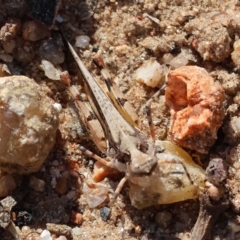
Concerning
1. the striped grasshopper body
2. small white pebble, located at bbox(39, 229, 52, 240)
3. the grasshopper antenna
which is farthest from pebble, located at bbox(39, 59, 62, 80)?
small white pebble, located at bbox(39, 229, 52, 240)

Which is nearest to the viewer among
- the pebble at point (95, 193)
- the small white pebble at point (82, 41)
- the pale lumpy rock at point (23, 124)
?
the pale lumpy rock at point (23, 124)

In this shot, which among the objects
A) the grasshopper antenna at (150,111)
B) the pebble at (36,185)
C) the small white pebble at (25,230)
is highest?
the grasshopper antenna at (150,111)

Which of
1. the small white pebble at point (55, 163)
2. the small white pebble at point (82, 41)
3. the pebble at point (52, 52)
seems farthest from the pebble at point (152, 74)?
the small white pebble at point (55, 163)

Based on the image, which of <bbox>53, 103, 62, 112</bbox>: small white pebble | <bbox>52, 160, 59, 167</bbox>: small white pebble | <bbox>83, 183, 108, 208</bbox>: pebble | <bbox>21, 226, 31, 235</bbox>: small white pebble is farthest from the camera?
<bbox>53, 103, 62, 112</bbox>: small white pebble

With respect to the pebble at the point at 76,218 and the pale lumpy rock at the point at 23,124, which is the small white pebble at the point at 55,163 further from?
the pebble at the point at 76,218

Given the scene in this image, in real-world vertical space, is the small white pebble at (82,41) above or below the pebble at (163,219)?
above

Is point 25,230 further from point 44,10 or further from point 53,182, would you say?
point 44,10

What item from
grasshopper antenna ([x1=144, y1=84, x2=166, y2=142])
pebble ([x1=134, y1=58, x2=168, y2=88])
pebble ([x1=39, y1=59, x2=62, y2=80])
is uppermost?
pebble ([x1=39, y1=59, x2=62, y2=80])

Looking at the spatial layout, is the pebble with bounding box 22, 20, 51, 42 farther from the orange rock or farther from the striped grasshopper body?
the orange rock

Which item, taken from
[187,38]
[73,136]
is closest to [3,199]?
[73,136]
